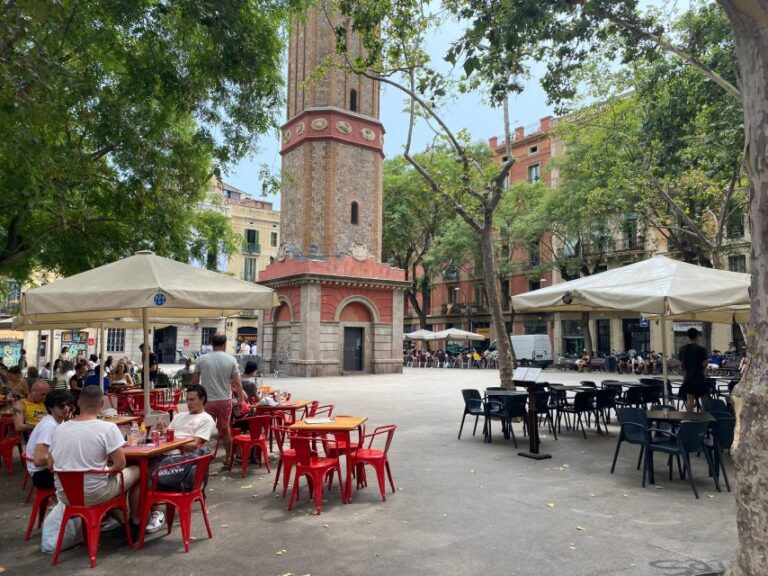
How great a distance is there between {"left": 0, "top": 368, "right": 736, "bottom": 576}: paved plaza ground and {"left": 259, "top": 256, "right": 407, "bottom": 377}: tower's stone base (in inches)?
659

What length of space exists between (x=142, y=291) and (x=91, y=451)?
202 centimetres

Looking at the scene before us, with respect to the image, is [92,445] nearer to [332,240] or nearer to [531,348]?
[332,240]

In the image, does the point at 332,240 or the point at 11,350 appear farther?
the point at 11,350

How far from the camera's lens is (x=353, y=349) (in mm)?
25391

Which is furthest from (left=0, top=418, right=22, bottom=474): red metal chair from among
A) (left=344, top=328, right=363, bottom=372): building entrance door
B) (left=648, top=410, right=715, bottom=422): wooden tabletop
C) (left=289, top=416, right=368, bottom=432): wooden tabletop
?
(left=344, top=328, right=363, bottom=372): building entrance door

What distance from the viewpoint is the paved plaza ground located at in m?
4.00

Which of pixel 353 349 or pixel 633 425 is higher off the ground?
pixel 353 349

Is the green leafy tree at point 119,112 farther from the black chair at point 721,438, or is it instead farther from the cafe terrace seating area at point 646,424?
the black chair at point 721,438

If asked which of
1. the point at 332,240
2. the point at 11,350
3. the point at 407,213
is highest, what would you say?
the point at 407,213

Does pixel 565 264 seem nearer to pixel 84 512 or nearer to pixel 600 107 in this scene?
pixel 600 107

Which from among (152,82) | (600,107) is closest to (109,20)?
(152,82)

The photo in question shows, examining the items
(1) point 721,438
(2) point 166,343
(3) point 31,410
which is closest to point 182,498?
(3) point 31,410

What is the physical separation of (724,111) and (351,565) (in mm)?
12355

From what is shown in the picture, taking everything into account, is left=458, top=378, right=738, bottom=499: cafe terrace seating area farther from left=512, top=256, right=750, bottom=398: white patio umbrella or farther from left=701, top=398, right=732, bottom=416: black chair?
left=512, top=256, right=750, bottom=398: white patio umbrella
